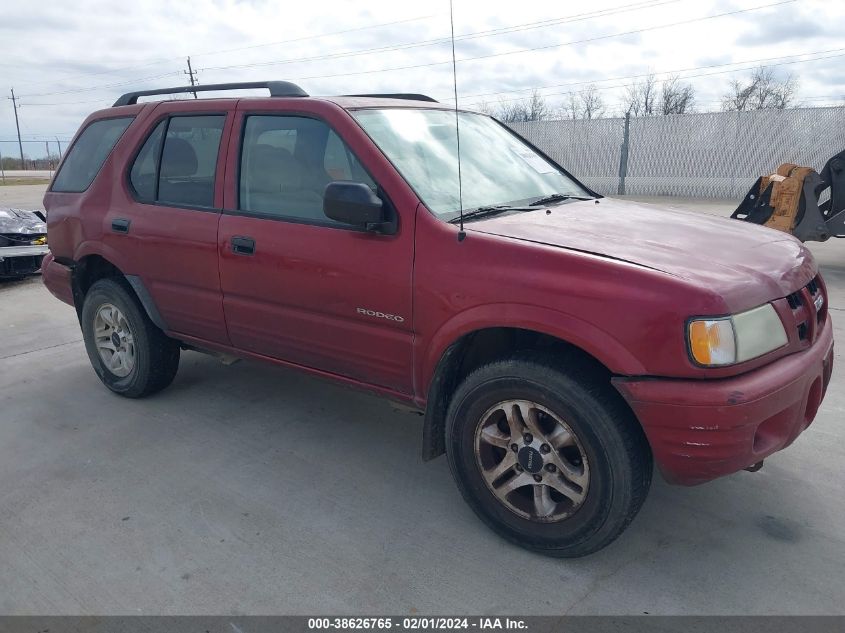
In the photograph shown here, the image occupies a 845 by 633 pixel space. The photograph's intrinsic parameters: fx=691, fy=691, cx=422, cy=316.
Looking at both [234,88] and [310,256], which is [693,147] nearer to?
[234,88]

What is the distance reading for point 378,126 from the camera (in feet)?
11.1

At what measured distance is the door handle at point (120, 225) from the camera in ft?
13.8

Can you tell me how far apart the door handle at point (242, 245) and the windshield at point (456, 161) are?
840 mm

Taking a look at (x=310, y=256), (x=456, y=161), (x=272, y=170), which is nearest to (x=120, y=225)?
(x=272, y=170)

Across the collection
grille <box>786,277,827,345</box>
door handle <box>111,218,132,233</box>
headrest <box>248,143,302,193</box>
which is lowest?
grille <box>786,277,827,345</box>

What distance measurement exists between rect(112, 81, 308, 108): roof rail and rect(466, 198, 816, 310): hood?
58.6 inches

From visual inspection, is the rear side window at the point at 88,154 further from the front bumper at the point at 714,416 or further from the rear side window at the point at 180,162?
the front bumper at the point at 714,416

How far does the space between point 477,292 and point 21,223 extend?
824cm

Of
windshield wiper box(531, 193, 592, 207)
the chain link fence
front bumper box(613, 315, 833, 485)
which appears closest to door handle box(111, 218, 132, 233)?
windshield wiper box(531, 193, 592, 207)

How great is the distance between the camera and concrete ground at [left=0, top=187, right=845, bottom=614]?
2615 millimetres

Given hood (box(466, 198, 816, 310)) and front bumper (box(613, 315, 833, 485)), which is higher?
hood (box(466, 198, 816, 310))

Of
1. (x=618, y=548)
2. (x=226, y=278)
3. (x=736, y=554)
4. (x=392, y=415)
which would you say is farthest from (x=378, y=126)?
(x=736, y=554)

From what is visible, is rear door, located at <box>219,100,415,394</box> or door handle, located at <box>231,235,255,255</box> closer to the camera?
rear door, located at <box>219,100,415,394</box>

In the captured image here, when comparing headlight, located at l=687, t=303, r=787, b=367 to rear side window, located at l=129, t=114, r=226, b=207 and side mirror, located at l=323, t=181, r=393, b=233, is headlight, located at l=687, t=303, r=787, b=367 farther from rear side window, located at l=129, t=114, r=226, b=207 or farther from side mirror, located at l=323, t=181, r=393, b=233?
rear side window, located at l=129, t=114, r=226, b=207
